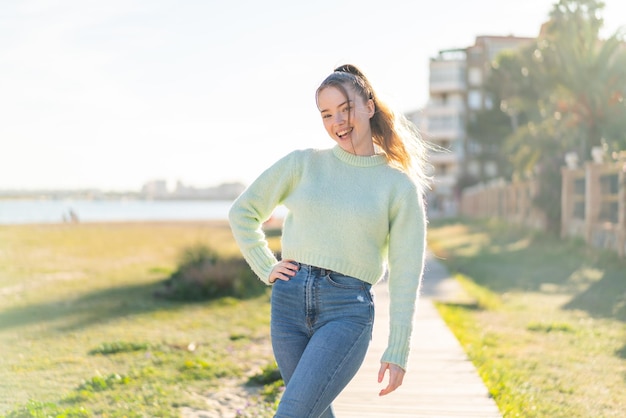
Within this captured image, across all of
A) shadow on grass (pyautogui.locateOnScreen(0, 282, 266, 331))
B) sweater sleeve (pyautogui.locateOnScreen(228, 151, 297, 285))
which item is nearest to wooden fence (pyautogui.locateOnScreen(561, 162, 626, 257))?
shadow on grass (pyautogui.locateOnScreen(0, 282, 266, 331))

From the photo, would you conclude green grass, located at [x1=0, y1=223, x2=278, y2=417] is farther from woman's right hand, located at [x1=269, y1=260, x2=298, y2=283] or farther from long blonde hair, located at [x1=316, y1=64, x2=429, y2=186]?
long blonde hair, located at [x1=316, y1=64, x2=429, y2=186]

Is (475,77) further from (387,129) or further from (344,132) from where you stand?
(344,132)

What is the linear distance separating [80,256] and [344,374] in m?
22.2

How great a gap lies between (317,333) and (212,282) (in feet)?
35.1

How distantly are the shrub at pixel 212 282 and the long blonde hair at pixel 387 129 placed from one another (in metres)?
10.2

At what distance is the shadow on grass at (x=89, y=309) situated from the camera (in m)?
10.8

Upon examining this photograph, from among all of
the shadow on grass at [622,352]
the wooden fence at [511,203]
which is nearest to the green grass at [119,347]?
the shadow on grass at [622,352]

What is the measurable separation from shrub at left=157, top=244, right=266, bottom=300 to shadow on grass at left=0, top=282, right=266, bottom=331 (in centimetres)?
28

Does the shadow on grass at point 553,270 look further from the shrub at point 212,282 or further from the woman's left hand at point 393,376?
the woman's left hand at point 393,376

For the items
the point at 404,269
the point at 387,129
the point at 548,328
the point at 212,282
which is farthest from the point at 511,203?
the point at 404,269

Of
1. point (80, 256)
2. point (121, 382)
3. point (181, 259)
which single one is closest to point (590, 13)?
point (181, 259)

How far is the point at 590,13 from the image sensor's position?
23.1 meters

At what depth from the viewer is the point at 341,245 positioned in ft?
10.3

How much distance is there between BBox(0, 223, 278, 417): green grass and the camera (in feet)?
20.1
